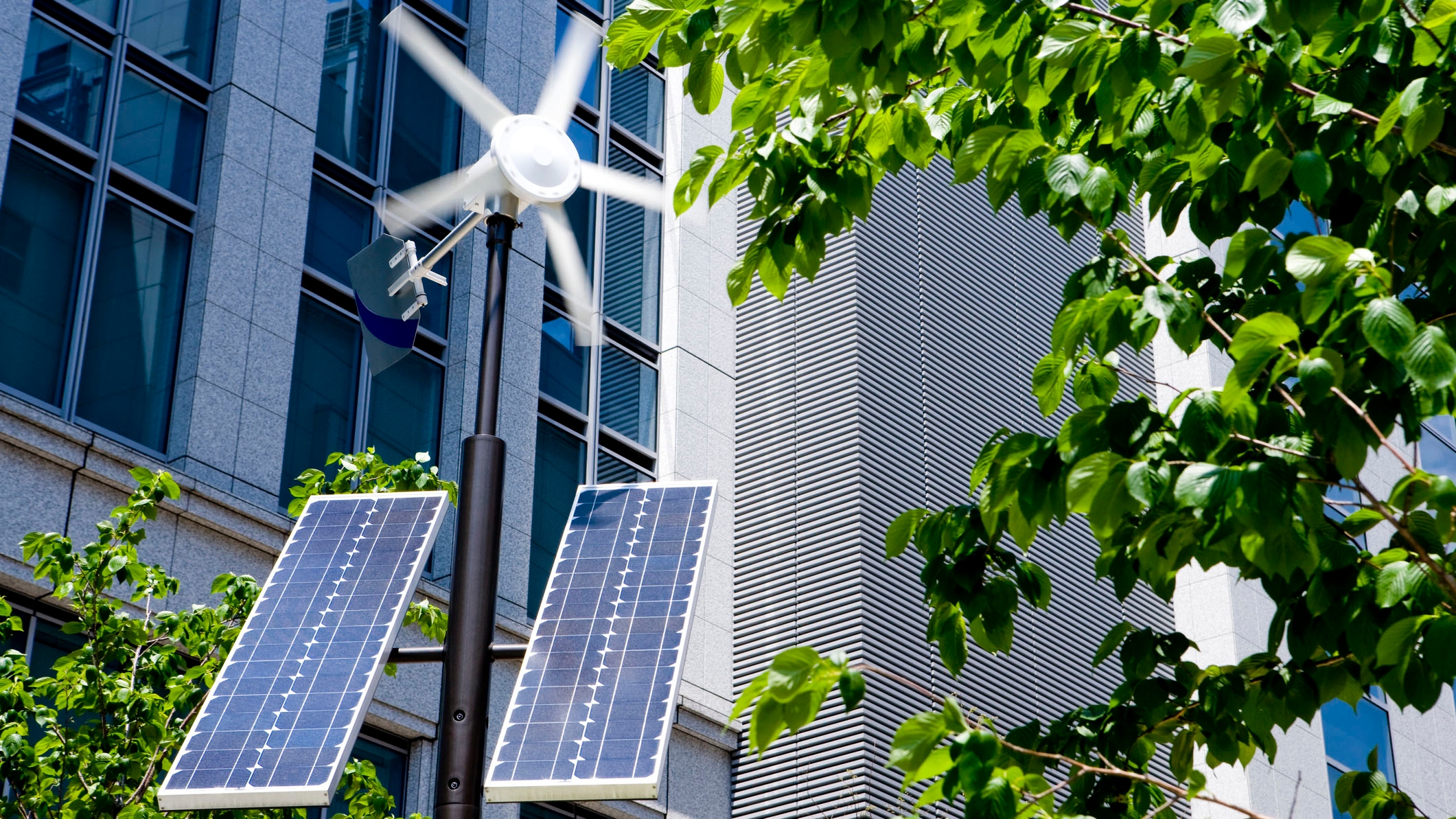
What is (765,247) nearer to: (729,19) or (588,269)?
(729,19)

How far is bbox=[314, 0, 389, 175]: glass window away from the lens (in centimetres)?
2172

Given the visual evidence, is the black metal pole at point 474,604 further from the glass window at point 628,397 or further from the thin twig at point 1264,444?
the glass window at point 628,397

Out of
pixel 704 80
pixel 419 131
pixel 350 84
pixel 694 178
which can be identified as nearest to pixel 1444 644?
pixel 694 178

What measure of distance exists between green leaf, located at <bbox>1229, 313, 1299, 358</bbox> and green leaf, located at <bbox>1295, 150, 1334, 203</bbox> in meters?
0.97

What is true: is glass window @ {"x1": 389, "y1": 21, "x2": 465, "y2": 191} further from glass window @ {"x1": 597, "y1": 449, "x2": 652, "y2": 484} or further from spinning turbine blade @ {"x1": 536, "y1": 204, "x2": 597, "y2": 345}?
spinning turbine blade @ {"x1": 536, "y1": 204, "x2": 597, "y2": 345}

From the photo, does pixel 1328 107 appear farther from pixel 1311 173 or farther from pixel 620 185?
pixel 620 185

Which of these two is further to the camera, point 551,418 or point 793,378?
point 793,378

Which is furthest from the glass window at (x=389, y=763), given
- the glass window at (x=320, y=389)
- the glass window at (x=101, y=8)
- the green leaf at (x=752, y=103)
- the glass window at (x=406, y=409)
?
the green leaf at (x=752, y=103)

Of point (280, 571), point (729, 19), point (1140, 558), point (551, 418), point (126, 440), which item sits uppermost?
point (551, 418)

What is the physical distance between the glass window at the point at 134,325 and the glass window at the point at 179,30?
79.7 inches

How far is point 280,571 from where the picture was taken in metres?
10.2

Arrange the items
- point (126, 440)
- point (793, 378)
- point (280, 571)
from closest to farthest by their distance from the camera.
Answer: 1. point (280, 571)
2. point (126, 440)
3. point (793, 378)

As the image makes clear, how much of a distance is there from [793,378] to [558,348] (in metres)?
3.73

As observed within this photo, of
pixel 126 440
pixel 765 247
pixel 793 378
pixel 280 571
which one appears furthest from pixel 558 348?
pixel 765 247
